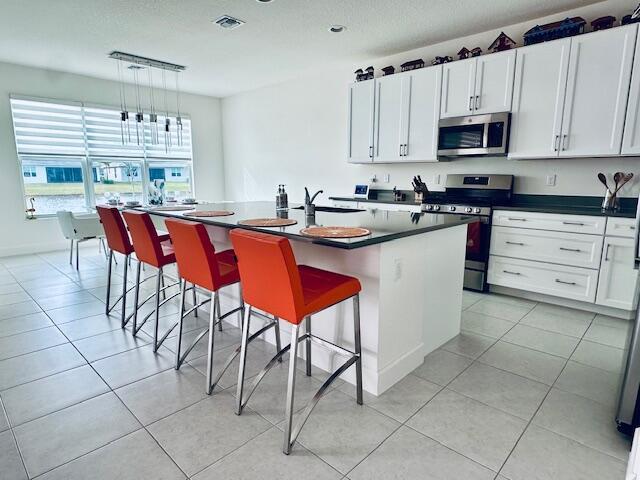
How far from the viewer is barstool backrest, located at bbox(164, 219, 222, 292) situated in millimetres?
1909

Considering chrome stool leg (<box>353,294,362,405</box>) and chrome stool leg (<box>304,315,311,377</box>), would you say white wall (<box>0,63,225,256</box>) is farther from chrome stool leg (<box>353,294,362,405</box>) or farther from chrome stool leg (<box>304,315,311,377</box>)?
chrome stool leg (<box>353,294,362,405</box>)

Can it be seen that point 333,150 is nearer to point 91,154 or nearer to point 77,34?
point 77,34

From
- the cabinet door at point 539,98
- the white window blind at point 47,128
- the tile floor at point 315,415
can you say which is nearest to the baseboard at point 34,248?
the white window blind at point 47,128

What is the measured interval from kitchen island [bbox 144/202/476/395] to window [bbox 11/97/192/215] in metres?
4.63

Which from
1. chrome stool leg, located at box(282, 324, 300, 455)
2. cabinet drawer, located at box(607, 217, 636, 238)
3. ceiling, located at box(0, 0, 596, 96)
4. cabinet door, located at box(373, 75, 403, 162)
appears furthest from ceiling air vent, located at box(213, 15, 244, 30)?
cabinet drawer, located at box(607, 217, 636, 238)


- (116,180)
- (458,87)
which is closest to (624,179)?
(458,87)

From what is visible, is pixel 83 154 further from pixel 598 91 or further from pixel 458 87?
pixel 598 91

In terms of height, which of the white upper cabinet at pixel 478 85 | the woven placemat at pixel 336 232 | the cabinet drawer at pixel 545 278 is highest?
the white upper cabinet at pixel 478 85

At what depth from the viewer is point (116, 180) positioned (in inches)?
244

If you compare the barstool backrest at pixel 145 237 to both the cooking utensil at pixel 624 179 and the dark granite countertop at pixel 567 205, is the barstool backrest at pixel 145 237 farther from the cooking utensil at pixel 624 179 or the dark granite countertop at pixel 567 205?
the cooking utensil at pixel 624 179

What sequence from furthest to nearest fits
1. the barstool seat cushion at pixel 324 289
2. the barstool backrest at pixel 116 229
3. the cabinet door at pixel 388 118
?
the cabinet door at pixel 388 118
the barstool backrest at pixel 116 229
the barstool seat cushion at pixel 324 289

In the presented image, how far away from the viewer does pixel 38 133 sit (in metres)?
5.33

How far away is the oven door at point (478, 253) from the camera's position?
3.61m

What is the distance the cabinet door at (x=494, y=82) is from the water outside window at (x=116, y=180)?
545cm
